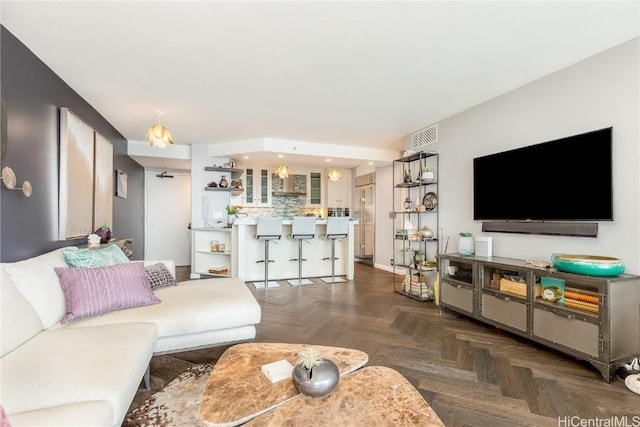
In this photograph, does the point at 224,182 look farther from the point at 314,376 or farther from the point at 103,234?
the point at 314,376

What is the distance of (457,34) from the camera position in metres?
2.23

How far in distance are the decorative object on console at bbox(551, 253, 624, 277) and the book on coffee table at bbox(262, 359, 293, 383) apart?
222cm

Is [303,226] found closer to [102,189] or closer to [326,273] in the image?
[326,273]

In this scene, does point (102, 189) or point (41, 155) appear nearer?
point (41, 155)

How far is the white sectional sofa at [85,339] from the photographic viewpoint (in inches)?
46.9

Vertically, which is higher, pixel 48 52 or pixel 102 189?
pixel 48 52

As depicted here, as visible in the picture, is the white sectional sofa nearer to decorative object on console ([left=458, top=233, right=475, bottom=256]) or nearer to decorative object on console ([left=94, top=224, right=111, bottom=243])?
decorative object on console ([left=94, top=224, right=111, bottom=243])

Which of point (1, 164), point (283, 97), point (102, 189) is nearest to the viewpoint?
point (1, 164)

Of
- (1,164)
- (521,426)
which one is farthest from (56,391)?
(521,426)

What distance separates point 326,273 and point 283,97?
321cm

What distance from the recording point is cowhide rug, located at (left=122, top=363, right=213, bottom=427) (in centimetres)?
166

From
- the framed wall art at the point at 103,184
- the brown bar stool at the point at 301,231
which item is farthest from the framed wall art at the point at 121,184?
the brown bar stool at the point at 301,231

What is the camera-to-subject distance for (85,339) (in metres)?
1.67

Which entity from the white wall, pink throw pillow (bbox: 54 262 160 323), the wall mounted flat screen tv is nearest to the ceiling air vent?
the white wall
